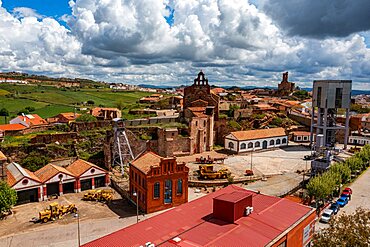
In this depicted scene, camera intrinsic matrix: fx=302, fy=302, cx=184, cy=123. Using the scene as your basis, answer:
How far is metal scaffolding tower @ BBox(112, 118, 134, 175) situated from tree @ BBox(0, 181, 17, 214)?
53.0 feet

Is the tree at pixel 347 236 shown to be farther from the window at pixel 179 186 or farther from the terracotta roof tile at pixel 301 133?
the terracotta roof tile at pixel 301 133

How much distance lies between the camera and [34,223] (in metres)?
31.1

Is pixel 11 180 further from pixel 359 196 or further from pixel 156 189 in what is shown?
pixel 359 196

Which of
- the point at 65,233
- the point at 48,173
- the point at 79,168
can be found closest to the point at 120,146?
the point at 79,168

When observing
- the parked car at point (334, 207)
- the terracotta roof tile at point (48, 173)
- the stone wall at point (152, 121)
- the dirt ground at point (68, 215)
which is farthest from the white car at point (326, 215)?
the stone wall at point (152, 121)

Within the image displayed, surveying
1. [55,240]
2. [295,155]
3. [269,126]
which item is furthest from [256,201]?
[269,126]

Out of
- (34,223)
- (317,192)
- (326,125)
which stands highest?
(326,125)

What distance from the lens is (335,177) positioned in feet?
121

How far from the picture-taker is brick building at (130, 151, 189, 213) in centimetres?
3300

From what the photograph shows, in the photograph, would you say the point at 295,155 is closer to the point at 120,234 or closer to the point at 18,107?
the point at 120,234

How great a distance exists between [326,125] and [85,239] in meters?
51.3

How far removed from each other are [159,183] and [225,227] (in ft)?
45.5

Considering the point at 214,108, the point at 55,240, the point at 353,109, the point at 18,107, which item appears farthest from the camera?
the point at 353,109

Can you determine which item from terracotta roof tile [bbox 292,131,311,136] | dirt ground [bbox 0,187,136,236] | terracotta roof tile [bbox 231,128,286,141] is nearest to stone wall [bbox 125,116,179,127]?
terracotta roof tile [bbox 231,128,286,141]
